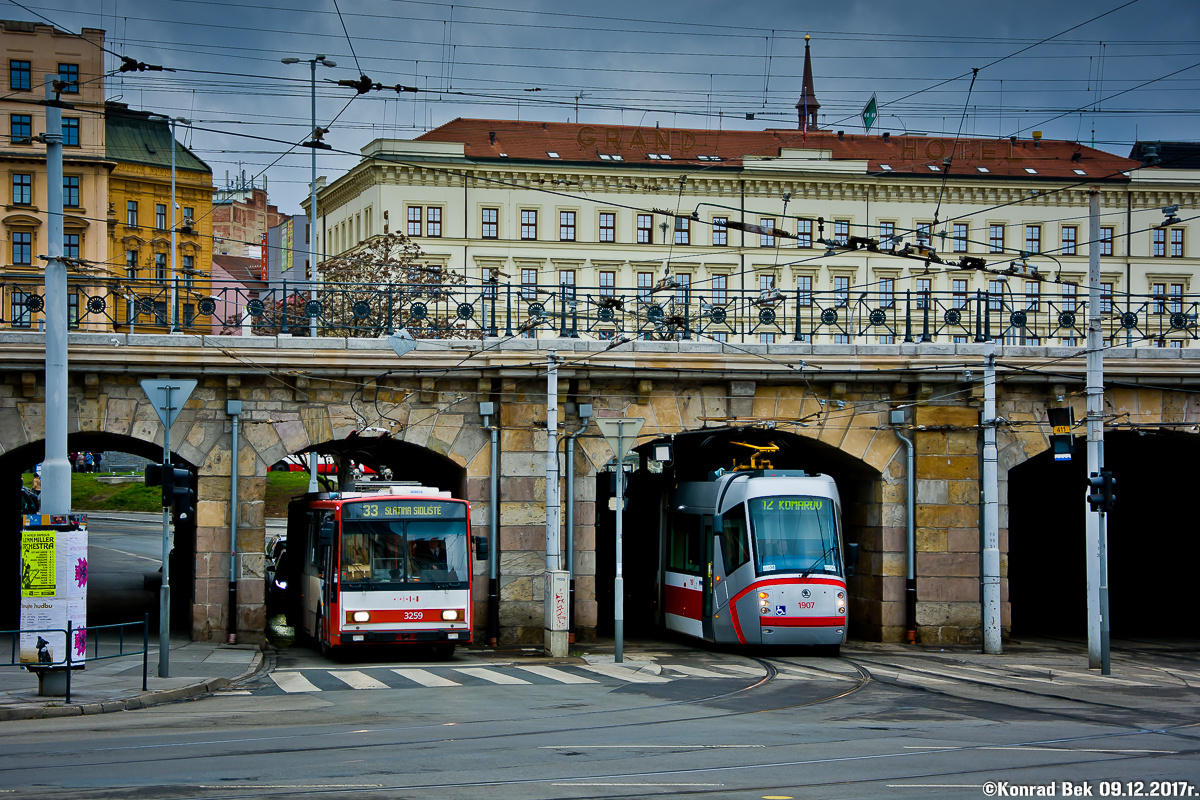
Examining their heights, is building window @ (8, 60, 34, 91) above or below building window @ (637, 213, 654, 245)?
above

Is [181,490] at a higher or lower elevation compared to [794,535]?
higher

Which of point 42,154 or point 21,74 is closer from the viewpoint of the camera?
point 21,74

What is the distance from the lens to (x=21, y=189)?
2689 inches

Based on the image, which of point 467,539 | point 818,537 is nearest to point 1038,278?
point 818,537

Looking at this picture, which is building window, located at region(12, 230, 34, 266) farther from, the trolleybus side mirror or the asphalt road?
the asphalt road

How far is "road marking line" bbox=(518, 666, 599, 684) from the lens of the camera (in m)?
19.1

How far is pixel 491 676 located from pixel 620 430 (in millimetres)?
4591

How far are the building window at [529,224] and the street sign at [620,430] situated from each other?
55.3 meters

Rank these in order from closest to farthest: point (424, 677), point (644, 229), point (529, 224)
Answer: point (424, 677), point (529, 224), point (644, 229)

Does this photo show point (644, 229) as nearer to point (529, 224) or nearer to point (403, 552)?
point (529, 224)

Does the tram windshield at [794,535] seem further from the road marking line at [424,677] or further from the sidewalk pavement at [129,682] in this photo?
the sidewalk pavement at [129,682]

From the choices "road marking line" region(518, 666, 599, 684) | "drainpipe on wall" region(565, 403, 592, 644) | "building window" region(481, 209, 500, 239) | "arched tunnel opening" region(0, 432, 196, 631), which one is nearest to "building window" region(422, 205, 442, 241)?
"building window" region(481, 209, 500, 239)

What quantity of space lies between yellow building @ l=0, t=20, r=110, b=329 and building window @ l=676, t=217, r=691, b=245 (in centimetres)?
3146

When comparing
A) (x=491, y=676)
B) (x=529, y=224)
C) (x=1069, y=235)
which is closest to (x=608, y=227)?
(x=529, y=224)
